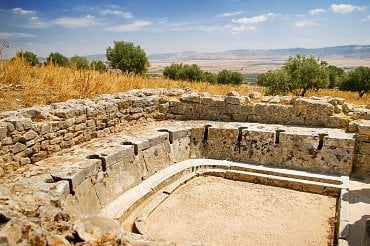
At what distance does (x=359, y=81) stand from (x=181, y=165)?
30.5m

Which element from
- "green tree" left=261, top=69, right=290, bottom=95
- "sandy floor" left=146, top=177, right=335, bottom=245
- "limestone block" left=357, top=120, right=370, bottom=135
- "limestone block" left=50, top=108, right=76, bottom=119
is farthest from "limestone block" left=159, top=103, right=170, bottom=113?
"green tree" left=261, top=69, right=290, bottom=95

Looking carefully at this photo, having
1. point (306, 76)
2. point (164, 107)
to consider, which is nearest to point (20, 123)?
point (164, 107)

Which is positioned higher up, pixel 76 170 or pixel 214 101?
pixel 214 101

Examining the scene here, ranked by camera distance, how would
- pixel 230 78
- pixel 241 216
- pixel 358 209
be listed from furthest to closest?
pixel 230 78, pixel 241 216, pixel 358 209

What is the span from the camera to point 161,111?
10.6 m

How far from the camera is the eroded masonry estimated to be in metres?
5.54

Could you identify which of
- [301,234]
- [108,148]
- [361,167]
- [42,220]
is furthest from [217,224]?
[361,167]

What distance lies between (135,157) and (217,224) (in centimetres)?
259

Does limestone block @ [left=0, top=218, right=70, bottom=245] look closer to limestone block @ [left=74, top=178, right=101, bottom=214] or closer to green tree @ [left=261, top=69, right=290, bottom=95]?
limestone block @ [left=74, top=178, right=101, bottom=214]

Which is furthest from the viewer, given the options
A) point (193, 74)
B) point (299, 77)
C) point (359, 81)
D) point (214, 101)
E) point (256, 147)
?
point (193, 74)

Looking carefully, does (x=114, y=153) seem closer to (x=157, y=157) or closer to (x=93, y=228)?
(x=157, y=157)

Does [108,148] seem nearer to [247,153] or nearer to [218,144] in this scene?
[218,144]

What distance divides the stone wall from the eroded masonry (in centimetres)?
3

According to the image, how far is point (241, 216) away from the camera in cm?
658
